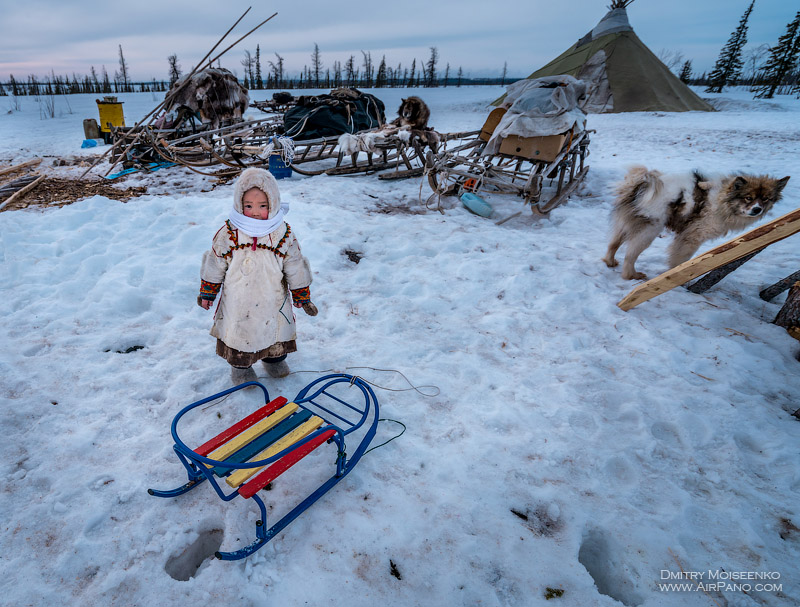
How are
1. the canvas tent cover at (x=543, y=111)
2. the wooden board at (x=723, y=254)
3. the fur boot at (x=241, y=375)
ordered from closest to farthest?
the fur boot at (x=241, y=375)
the wooden board at (x=723, y=254)
the canvas tent cover at (x=543, y=111)

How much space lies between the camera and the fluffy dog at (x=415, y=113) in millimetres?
8258

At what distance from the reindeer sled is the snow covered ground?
6.61 feet

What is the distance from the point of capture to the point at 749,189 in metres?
3.74

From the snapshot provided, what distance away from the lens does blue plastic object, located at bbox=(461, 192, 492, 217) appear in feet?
21.6

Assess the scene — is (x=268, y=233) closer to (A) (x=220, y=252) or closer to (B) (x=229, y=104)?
(A) (x=220, y=252)

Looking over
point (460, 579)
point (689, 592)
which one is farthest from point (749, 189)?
point (460, 579)

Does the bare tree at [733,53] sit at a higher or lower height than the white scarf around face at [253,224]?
higher

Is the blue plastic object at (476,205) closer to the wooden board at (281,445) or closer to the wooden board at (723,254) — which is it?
the wooden board at (723,254)

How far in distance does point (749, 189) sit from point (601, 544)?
3730 mm

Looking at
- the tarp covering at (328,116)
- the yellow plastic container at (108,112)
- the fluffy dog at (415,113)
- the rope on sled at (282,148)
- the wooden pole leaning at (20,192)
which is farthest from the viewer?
the yellow plastic container at (108,112)

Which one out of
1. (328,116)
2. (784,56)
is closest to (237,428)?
(328,116)

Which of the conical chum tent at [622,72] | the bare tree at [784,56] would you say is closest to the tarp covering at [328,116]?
the conical chum tent at [622,72]

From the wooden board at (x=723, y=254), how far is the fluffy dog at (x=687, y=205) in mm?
580

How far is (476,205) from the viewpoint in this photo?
6.69 metres
